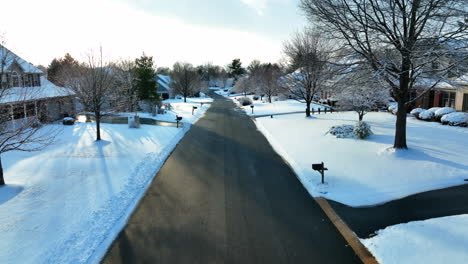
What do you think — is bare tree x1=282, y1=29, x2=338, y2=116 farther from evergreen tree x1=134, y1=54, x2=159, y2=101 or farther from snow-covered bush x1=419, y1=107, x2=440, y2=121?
evergreen tree x1=134, y1=54, x2=159, y2=101

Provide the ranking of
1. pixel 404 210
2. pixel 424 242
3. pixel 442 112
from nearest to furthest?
1. pixel 424 242
2. pixel 404 210
3. pixel 442 112

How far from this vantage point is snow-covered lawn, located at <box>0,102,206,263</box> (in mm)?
6277

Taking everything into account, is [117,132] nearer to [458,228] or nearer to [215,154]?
[215,154]

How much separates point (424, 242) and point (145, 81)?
3153cm

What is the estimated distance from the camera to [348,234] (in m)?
6.77

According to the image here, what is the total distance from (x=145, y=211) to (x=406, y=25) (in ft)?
38.0

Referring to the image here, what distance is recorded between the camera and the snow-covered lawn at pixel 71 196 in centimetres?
628

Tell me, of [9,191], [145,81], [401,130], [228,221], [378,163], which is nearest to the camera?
[228,221]

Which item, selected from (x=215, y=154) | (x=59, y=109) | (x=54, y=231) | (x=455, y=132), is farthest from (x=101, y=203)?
(x=59, y=109)

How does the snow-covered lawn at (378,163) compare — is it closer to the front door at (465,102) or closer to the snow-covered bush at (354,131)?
the snow-covered bush at (354,131)

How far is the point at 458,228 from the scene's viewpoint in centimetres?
630

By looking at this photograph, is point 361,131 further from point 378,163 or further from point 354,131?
point 378,163

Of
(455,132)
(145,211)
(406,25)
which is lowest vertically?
(145,211)

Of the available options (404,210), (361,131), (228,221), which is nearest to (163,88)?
(361,131)
